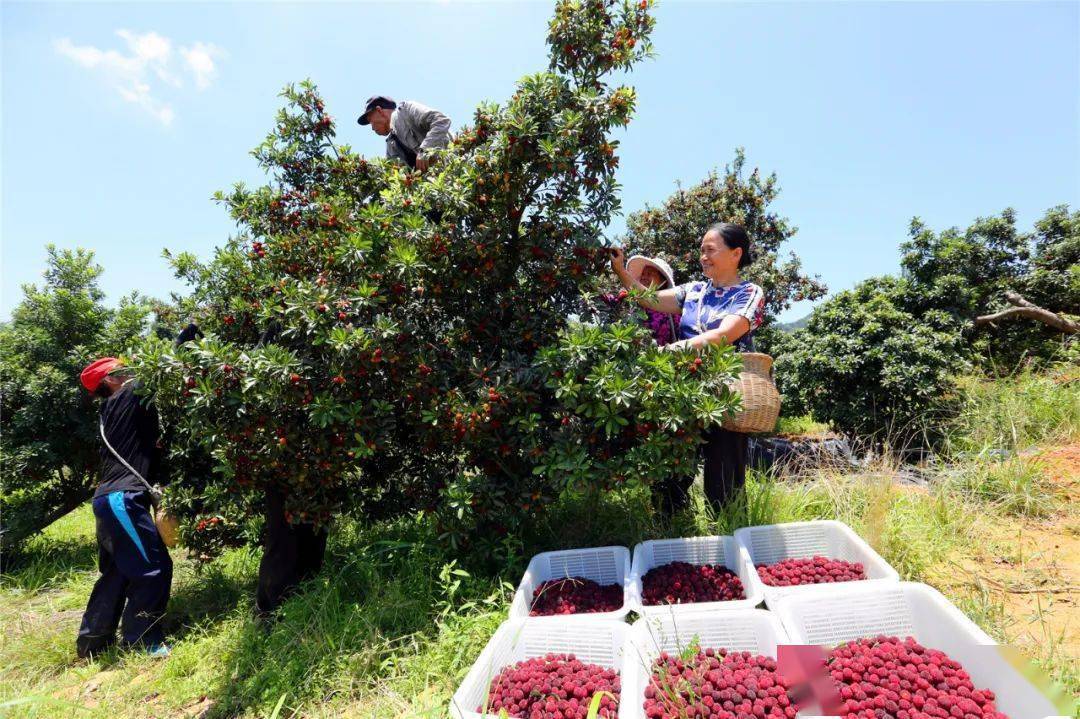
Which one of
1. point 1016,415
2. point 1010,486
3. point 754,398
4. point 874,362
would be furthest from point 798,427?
point 754,398

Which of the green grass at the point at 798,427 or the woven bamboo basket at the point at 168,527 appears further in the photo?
the green grass at the point at 798,427

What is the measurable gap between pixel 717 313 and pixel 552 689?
78.7 inches

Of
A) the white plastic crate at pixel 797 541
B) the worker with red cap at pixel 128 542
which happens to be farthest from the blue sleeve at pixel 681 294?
the worker with red cap at pixel 128 542

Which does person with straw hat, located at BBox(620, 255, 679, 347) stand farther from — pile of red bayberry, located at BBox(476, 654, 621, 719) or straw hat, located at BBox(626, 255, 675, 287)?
pile of red bayberry, located at BBox(476, 654, 621, 719)

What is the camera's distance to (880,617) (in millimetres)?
2125

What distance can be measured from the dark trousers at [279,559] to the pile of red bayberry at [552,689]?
5.65ft

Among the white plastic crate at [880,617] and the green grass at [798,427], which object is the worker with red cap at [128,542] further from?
the green grass at [798,427]

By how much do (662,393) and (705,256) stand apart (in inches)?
38.9

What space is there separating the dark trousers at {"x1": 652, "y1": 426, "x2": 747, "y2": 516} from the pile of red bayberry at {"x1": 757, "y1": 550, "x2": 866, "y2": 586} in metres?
0.56

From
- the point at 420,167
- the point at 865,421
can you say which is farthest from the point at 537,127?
the point at 865,421

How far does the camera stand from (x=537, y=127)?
8.93 ft

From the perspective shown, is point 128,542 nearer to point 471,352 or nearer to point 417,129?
point 471,352

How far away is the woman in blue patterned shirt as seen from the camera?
2783 millimetres

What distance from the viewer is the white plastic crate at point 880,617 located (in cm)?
189
